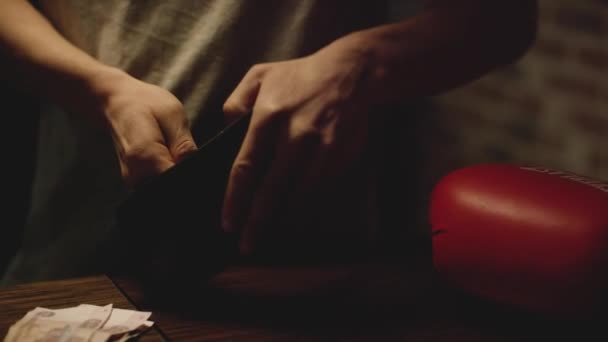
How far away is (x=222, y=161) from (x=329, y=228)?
0.43 meters

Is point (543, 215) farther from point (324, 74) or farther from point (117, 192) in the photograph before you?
point (117, 192)

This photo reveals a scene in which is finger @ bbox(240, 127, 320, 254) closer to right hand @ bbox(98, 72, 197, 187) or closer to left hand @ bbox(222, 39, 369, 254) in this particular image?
left hand @ bbox(222, 39, 369, 254)

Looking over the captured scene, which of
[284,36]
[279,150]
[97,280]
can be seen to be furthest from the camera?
[284,36]

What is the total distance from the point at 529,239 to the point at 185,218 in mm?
506

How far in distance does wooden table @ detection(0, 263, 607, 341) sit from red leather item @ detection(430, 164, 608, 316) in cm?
5

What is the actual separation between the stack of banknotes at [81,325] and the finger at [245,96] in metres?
0.32

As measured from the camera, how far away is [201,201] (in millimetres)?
746

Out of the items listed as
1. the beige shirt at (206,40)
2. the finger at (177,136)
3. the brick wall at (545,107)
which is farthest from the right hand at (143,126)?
the brick wall at (545,107)

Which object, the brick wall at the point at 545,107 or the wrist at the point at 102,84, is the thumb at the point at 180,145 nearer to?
the wrist at the point at 102,84

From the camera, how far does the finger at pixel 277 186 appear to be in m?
0.71

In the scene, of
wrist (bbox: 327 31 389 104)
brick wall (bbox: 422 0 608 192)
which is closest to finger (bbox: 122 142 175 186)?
wrist (bbox: 327 31 389 104)

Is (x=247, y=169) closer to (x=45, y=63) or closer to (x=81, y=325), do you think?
(x=81, y=325)

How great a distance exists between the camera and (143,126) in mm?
778

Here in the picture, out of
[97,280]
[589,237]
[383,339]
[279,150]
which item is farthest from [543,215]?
[97,280]
